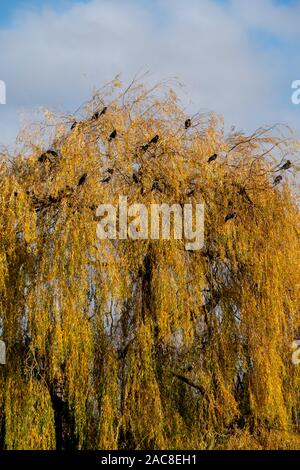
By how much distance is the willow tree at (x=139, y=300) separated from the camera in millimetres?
8078

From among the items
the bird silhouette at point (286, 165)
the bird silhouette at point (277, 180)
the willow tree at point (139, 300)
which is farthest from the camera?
the bird silhouette at point (286, 165)

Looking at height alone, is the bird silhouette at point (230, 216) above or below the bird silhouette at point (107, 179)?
below

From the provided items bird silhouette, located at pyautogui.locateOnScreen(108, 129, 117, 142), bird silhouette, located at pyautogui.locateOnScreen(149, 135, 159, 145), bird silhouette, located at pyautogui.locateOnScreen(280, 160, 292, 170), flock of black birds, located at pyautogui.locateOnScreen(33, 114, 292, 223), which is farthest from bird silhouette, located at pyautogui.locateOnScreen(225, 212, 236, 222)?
bird silhouette, located at pyautogui.locateOnScreen(108, 129, 117, 142)

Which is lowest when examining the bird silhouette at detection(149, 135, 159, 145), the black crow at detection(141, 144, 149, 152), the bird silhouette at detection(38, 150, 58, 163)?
the bird silhouette at detection(38, 150, 58, 163)

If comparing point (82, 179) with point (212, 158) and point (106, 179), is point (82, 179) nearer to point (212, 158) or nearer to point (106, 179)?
point (106, 179)

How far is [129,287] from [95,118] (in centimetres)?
220

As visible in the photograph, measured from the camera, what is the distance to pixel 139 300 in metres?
8.52

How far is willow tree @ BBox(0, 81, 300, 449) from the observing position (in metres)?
8.08

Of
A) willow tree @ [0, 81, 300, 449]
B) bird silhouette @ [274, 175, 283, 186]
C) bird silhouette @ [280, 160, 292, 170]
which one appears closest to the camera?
willow tree @ [0, 81, 300, 449]

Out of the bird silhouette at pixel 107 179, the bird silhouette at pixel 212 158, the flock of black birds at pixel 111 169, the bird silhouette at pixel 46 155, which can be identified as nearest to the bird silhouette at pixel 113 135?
the flock of black birds at pixel 111 169

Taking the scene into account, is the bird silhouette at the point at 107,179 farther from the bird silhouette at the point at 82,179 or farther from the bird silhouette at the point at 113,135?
the bird silhouette at the point at 113,135

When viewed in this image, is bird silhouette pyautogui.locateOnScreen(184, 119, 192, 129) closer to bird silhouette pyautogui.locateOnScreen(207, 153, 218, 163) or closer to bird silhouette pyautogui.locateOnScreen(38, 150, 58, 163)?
bird silhouette pyautogui.locateOnScreen(207, 153, 218, 163)

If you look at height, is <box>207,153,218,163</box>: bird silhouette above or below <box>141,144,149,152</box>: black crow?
below

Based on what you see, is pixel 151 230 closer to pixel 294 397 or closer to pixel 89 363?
pixel 89 363
